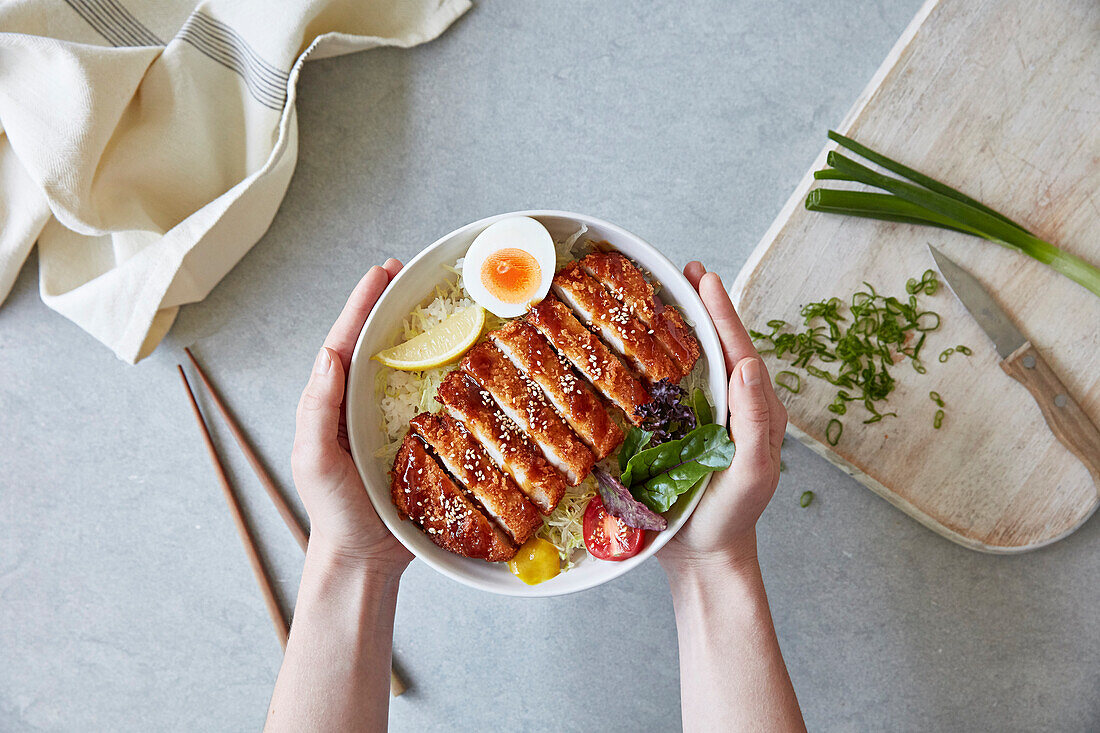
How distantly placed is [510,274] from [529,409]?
45 centimetres

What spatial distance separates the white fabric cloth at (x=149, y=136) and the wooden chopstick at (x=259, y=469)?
0.29 m

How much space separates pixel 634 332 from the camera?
7.23 feet

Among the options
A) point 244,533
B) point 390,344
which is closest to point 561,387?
point 390,344

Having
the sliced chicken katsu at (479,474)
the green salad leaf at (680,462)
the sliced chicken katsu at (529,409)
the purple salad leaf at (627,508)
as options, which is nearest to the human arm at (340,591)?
the sliced chicken katsu at (479,474)

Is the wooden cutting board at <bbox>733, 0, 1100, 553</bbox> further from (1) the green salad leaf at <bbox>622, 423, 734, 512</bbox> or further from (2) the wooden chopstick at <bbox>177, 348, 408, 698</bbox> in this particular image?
(2) the wooden chopstick at <bbox>177, 348, 408, 698</bbox>

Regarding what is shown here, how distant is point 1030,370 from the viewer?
282 centimetres

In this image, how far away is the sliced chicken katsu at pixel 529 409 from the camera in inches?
85.5

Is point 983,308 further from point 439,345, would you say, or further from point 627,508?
point 439,345

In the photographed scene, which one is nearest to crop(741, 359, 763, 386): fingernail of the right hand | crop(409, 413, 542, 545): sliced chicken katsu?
the right hand

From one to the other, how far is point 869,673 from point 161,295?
3.54 meters

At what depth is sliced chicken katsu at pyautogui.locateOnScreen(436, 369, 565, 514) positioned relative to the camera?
2.17 m

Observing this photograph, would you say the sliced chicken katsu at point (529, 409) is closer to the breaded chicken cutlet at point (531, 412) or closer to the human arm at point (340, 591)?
the breaded chicken cutlet at point (531, 412)

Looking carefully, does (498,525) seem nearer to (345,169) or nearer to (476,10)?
(345,169)

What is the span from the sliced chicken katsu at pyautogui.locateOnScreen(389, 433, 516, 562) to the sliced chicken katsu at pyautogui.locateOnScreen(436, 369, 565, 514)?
165mm
